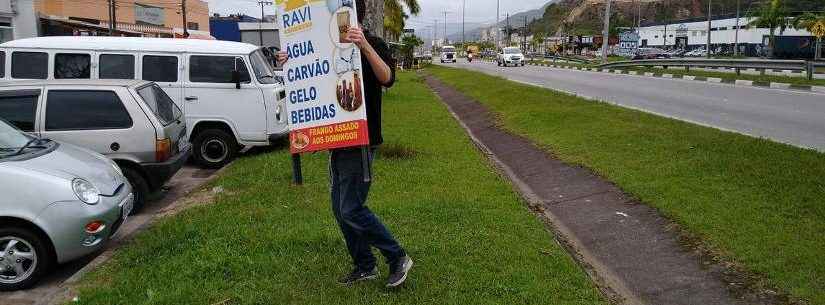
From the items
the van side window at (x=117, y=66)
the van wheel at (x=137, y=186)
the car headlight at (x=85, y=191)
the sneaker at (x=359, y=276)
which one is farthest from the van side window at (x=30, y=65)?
the sneaker at (x=359, y=276)

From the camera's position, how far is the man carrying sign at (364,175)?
3.77 meters

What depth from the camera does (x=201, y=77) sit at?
1013cm

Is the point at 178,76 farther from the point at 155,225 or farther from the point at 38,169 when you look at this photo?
the point at 38,169

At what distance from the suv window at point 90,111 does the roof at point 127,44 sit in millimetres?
2948

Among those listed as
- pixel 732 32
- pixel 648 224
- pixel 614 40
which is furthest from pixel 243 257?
pixel 614 40

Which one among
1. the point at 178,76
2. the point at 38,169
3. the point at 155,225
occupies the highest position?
the point at 178,76

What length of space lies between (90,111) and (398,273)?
4.77 metres

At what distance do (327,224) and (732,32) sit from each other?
86376 millimetres

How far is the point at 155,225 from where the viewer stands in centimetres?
605

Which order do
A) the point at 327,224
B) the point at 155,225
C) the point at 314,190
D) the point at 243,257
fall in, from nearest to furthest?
the point at 243,257, the point at 327,224, the point at 155,225, the point at 314,190

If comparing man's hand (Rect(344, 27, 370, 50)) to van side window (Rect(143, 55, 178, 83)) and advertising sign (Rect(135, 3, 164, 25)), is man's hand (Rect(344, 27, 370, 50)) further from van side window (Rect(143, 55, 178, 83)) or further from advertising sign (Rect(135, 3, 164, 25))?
advertising sign (Rect(135, 3, 164, 25))

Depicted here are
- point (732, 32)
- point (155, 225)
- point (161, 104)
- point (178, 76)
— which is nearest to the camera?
point (155, 225)

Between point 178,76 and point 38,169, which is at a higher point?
point 178,76

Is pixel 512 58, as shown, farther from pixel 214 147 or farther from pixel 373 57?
pixel 373 57
